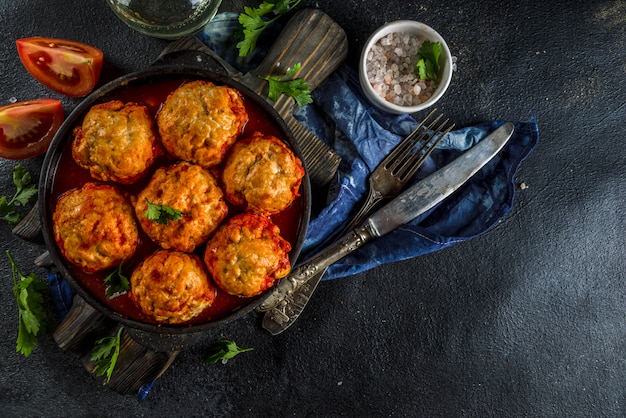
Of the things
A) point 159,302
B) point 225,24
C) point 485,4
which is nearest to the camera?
point 159,302

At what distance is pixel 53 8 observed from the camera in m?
3.05

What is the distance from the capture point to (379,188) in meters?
3.01

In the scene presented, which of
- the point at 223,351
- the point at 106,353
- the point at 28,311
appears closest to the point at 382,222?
the point at 223,351

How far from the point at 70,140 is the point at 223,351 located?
1361mm

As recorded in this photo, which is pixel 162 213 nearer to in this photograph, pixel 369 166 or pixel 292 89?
pixel 292 89

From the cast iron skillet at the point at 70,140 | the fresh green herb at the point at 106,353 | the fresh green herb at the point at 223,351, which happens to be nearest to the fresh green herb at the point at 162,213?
the cast iron skillet at the point at 70,140

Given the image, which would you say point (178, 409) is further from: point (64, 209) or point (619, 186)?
point (619, 186)

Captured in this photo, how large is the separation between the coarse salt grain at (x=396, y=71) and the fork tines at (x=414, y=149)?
14 centimetres

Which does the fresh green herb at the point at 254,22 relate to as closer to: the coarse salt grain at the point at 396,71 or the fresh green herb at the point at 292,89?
the fresh green herb at the point at 292,89


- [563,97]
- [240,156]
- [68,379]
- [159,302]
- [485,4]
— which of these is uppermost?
[485,4]

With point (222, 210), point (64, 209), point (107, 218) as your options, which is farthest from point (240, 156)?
point (64, 209)

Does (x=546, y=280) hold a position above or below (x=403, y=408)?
above

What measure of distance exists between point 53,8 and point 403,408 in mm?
3056

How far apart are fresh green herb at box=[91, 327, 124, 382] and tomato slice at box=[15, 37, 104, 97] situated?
4.29 feet
